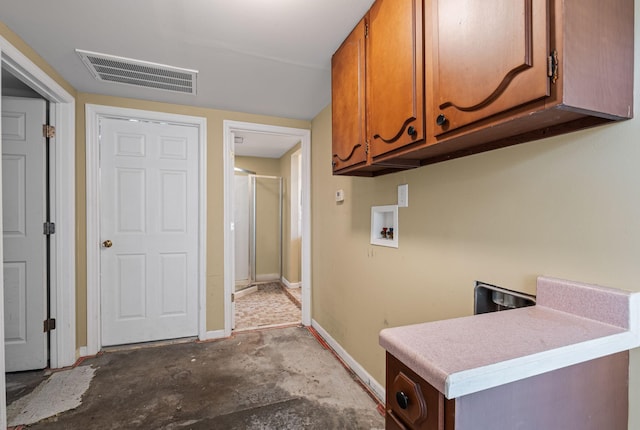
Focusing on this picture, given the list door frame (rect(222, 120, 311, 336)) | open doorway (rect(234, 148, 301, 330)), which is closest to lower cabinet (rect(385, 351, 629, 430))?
door frame (rect(222, 120, 311, 336))

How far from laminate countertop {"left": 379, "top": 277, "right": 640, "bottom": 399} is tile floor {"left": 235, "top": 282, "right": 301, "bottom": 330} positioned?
2.63 m

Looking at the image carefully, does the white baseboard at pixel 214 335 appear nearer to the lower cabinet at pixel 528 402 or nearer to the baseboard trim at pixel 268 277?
the baseboard trim at pixel 268 277

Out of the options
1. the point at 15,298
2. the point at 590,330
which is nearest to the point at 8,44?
the point at 15,298

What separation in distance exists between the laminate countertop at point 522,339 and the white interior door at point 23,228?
8.73 feet

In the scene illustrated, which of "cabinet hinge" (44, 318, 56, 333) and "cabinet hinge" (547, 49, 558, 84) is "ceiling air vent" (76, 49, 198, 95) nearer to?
"cabinet hinge" (44, 318, 56, 333)

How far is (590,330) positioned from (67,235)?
3017 mm

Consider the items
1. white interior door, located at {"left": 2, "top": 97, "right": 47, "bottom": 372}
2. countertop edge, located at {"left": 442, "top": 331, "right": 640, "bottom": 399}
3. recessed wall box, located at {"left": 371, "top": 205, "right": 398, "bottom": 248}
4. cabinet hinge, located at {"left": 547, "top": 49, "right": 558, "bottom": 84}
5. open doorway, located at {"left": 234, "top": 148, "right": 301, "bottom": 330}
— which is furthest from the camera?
open doorway, located at {"left": 234, "top": 148, "right": 301, "bottom": 330}

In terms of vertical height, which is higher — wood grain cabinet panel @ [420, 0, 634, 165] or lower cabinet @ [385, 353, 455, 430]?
wood grain cabinet panel @ [420, 0, 634, 165]

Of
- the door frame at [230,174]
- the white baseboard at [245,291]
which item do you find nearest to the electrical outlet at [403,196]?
the door frame at [230,174]

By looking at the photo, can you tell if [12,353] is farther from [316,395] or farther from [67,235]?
[316,395]

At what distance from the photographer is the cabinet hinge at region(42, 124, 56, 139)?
220 cm

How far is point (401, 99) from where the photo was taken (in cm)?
116

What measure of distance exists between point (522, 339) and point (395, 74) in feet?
3.30

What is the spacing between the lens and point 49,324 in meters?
2.24
